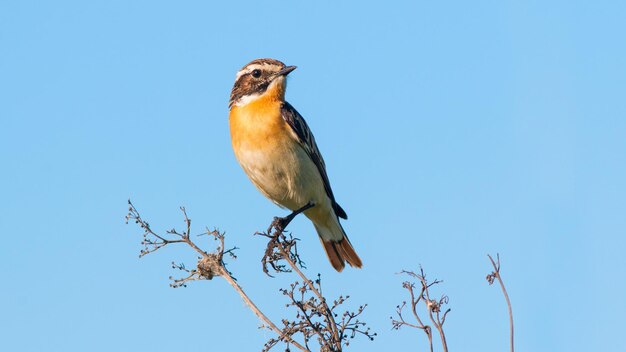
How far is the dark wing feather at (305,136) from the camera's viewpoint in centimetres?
894

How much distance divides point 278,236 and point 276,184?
5.45ft

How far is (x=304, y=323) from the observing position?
5.14 m

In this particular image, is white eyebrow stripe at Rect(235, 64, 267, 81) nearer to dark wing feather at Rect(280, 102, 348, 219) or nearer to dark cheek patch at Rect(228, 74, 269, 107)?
dark cheek patch at Rect(228, 74, 269, 107)

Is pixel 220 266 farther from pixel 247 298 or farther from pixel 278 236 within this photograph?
pixel 278 236

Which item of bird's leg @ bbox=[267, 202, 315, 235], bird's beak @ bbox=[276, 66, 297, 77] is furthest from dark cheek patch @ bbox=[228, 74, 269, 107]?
bird's leg @ bbox=[267, 202, 315, 235]

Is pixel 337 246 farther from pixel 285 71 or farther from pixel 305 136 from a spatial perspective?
pixel 285 71

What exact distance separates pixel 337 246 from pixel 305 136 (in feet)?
5.08

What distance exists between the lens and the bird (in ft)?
28.6

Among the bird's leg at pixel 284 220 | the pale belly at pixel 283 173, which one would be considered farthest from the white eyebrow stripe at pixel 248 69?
the bird's leg at pixel 284 220

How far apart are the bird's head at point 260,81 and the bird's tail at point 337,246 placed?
1.65 metres

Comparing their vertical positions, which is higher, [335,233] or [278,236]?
[335,233]

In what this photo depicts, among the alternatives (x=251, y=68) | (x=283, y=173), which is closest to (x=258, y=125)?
(x=283, y=173)

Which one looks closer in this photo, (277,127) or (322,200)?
(277,127)

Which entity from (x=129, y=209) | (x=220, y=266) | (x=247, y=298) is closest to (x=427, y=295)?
(x=247, y=298)
